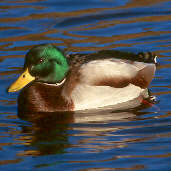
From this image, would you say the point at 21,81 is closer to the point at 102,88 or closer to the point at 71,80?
the point at 71,80

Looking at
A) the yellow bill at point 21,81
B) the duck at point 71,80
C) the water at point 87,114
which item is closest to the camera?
the water at point 87,114

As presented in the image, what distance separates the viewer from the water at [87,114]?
26.4 ft

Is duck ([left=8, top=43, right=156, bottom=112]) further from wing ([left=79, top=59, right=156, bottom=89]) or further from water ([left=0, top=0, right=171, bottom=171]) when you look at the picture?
water ([left=0, top=0, right=171, bottom=171])

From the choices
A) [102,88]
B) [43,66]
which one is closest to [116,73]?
[102,88]

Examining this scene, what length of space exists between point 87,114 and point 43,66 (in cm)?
92

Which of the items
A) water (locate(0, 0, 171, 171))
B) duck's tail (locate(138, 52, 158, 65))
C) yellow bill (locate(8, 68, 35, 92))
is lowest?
water (locate(0, 0, 171, 171))

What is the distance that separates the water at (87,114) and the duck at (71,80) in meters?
0.24

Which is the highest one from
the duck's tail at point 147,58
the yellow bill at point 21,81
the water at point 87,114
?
the yellow bill at point 21,81

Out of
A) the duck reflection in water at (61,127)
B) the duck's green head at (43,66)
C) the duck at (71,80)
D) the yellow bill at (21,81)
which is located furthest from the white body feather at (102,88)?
the yellow bill at (21,81)

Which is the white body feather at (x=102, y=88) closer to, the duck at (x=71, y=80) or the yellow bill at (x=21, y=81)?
the duck at (x=71, y=80)

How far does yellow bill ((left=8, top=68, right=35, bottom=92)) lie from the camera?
949cm

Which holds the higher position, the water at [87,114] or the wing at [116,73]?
the wing at [116,73]

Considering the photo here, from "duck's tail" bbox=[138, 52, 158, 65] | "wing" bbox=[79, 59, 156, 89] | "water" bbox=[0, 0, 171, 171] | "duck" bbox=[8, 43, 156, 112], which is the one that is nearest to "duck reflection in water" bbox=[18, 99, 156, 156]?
"water" bbox=[0, 0, 171, 171]

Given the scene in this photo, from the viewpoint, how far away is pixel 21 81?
957 centimetres
